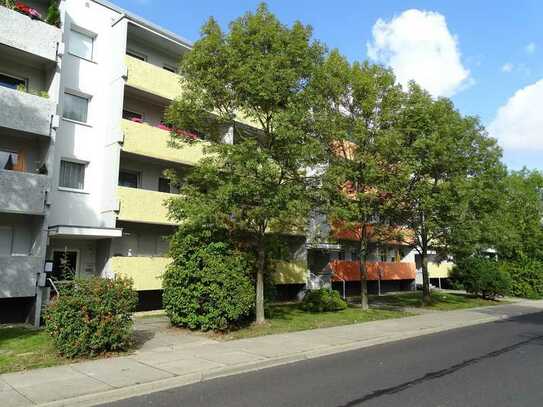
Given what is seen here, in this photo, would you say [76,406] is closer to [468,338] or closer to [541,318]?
[468,338]

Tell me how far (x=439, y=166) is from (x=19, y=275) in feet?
56.9

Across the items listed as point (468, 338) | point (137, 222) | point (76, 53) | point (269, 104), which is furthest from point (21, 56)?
point (468, 338)

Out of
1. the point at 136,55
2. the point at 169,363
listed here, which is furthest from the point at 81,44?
the point at 169,363

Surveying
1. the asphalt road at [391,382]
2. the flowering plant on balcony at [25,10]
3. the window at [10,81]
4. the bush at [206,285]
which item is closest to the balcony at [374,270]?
the bush at [206,285]

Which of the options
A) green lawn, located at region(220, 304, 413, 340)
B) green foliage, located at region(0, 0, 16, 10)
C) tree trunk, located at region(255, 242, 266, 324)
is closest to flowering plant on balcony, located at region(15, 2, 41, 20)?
green foliage, located at region(0, 0, 16, 10)

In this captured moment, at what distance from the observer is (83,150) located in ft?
60.2

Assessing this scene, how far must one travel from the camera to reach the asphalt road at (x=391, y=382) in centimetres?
694

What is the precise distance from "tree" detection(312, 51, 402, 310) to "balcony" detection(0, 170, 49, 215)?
991cm

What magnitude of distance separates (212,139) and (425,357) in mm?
8787

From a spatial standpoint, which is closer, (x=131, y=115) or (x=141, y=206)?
(x=141, y=206)

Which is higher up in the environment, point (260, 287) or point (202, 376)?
point (260, 287)

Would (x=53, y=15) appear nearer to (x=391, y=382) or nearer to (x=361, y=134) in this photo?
(x=361, y=134)

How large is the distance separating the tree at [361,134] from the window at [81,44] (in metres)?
9.65

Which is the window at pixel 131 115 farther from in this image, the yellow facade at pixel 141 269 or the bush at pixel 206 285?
the bush at pixel 206 285
